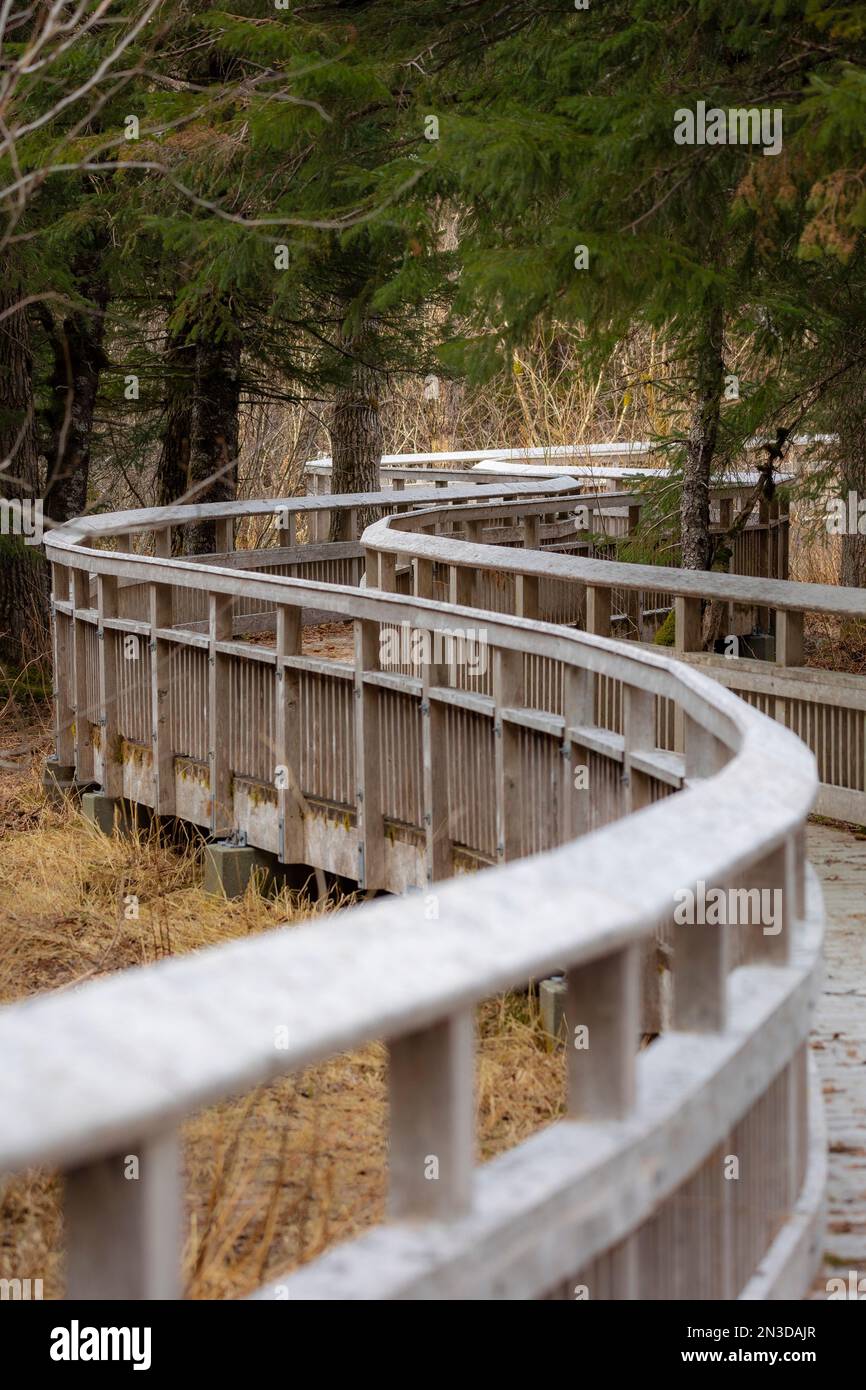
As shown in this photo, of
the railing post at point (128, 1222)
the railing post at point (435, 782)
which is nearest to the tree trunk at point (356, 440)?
the railing post at point (435, 782)

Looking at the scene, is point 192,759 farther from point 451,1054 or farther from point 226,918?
point 451,1054

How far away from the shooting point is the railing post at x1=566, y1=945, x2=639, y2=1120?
287cm

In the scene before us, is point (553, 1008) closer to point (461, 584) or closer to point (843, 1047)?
point (843, 1047)

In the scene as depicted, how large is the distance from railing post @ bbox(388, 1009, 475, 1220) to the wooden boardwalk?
176 cm

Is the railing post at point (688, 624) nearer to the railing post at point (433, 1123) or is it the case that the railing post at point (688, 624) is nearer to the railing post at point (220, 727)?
the railing post at point (220, 727)

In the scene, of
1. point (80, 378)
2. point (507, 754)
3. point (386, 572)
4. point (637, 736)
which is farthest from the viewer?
point (80, 378)

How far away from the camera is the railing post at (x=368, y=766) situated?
9.44 meters

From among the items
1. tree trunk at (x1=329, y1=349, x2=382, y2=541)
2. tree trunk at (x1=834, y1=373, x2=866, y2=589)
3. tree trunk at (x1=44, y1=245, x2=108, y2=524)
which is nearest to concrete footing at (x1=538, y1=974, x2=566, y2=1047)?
tree trunk at (x1=834, y1=373, x2=866, y2=589)

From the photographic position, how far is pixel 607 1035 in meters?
2.86

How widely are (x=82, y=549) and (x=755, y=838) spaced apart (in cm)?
956

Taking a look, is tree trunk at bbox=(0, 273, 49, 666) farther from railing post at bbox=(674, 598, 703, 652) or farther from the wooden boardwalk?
the wooden boardwalk

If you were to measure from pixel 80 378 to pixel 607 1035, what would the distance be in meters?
16.6

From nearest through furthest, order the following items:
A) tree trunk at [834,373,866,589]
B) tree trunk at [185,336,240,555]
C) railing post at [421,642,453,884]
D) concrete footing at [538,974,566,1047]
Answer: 1. concrete footing at [538,974,566,1047]
2. railing post at [421,642,453,884]
3. tree trunk at [834,373,866,589]
4. tree trunk at [185,336,240,555]

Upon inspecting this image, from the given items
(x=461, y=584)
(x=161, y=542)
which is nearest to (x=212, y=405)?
(x=161, y=542)
